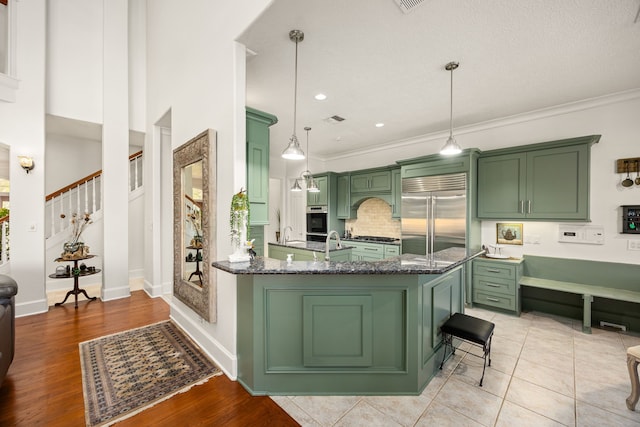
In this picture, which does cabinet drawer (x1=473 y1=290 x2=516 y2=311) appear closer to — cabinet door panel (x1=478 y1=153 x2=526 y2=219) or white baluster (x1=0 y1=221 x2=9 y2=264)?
cabinet door panel (x1=478 y1=153 x2=526 y2=219)

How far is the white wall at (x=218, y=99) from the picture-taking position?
7.44ft

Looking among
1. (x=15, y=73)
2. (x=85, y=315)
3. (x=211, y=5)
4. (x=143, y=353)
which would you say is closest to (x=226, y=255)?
(x=143, y=353)

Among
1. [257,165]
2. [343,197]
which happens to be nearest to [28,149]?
[257,165]

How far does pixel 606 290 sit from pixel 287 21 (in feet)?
15.6

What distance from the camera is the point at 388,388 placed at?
204cm

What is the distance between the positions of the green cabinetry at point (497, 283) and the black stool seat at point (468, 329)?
6.19 feet

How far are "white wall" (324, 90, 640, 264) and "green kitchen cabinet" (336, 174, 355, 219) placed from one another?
9.07ft

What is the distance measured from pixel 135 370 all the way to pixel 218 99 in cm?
258

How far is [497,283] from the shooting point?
153 inches

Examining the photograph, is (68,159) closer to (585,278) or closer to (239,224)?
(239,224)

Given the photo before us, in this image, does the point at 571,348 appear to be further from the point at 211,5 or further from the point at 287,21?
the point at 211,5

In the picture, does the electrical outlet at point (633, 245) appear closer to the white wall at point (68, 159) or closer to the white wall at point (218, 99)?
the white wall at point (218, 99)

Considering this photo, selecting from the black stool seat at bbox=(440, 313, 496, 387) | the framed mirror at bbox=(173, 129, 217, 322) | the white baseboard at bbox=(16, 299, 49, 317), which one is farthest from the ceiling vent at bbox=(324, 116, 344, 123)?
the white baseboard at bbox=(16, 299, 49, 317)

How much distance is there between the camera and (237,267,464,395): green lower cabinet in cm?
201
